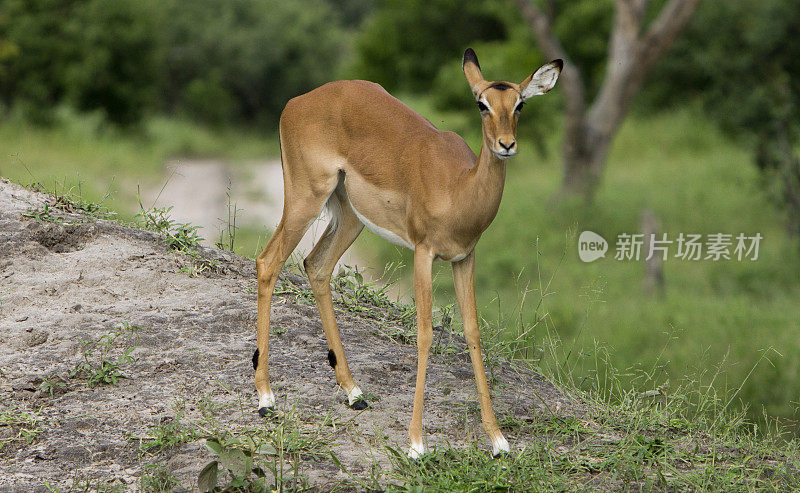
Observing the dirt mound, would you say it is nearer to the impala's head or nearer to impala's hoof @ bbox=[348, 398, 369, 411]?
impala's hoof @ bbox=[348, 398, 369, 411]

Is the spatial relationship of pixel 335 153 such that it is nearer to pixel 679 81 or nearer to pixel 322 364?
pixel 322 364

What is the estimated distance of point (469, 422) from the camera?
431 centimetres

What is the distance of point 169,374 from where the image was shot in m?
4.55

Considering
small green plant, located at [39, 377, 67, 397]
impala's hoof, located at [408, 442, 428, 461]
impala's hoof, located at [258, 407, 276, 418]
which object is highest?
small green plant, located at [39, 377, 67, 397]

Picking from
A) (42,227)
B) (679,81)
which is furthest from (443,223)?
Answer: (679,81)

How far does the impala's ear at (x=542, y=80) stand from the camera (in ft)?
11.5

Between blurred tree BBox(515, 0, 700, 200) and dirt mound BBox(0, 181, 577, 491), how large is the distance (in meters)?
8.85

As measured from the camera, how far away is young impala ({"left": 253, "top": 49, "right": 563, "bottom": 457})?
3.74 meters

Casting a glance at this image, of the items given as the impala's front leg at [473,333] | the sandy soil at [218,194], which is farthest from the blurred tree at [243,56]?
the impala's front leg at [473,333]

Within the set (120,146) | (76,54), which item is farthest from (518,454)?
(76,54)

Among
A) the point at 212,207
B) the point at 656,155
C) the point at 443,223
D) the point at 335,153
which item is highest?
the point at 656,155

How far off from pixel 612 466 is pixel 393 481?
3.29 feet

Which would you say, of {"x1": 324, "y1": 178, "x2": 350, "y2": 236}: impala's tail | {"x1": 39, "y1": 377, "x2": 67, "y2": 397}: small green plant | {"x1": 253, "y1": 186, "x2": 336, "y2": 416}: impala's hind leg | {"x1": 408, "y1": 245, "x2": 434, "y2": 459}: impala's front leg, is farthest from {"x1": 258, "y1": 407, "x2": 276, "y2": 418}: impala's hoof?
{"x1": 39, "y1": 377, "x2": 67, "y2": 397}: small green plant

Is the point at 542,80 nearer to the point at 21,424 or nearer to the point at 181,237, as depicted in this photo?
the point at 21,424
